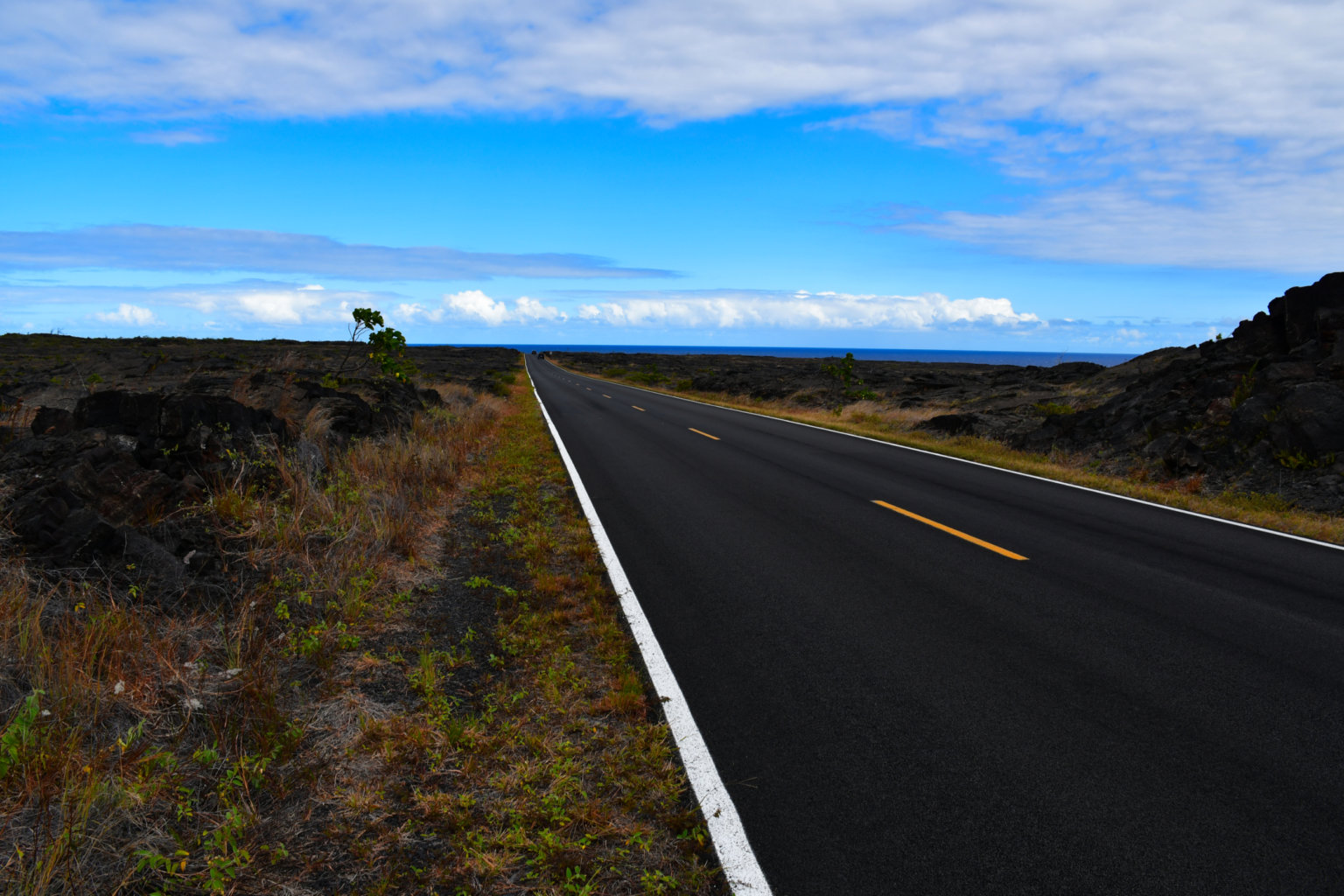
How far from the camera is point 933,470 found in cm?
1257

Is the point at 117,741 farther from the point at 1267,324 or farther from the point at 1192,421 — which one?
the point at 1267,324

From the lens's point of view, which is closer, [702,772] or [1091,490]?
[702,772]

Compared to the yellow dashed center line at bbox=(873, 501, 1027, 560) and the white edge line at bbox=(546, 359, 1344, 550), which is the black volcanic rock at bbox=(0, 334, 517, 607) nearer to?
the yellow dashed center line at bbox=(873, 501, 1027, 560)

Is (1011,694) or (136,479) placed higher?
(136,479)

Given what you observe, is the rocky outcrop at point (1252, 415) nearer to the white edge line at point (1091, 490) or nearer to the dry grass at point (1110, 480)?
the dry grass at point (1110, 480)

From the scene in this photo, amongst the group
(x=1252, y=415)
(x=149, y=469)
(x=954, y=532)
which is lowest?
(x=954, y=532)

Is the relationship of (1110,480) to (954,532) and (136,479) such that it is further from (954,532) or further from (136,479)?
(136,479)

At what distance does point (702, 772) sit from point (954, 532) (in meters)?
5.48

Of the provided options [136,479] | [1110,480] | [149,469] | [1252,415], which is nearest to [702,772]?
[136,479]

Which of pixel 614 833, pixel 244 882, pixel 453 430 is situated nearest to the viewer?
pixel 244 882

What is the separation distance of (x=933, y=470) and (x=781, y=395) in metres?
23.5

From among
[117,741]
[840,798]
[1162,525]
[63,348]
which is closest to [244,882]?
[117,741]

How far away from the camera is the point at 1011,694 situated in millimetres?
4156

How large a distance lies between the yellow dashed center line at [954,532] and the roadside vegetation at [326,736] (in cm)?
417
